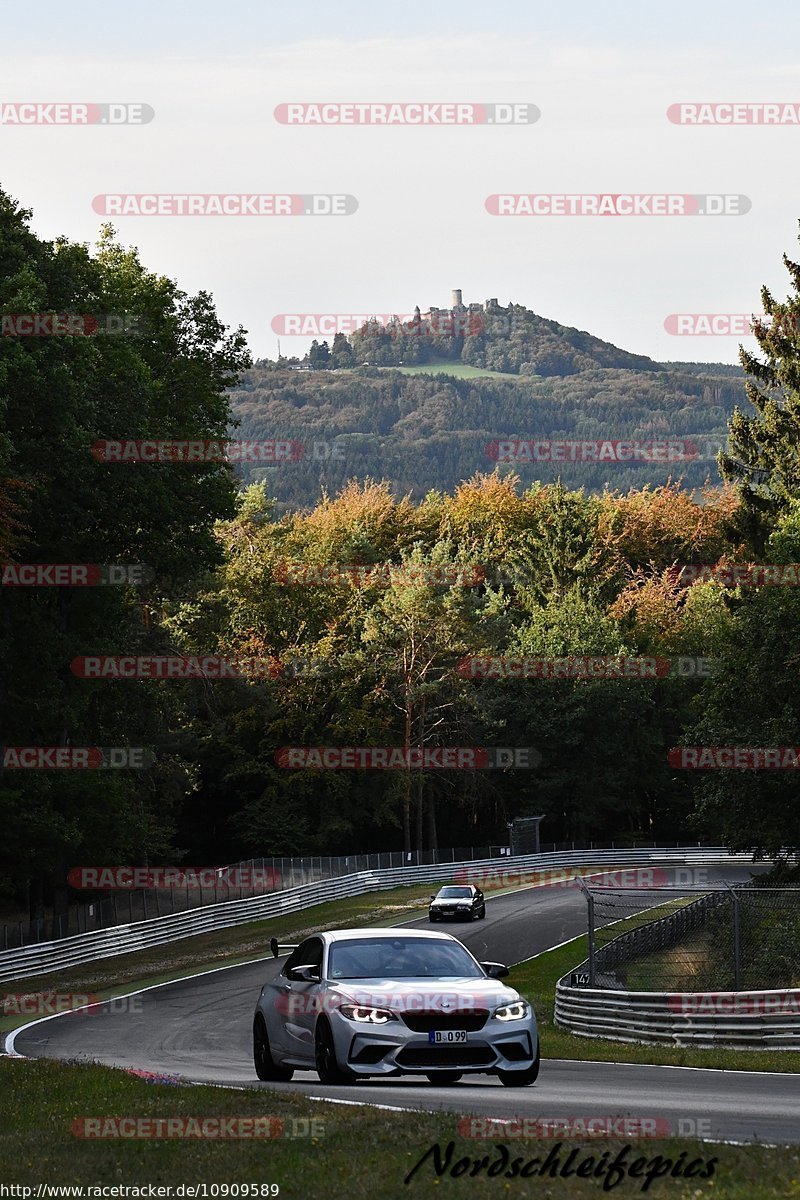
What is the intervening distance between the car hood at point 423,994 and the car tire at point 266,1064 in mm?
1905

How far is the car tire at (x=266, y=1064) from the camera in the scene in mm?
16172

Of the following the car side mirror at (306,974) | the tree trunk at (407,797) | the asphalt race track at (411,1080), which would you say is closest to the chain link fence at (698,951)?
the asphalt race track at (411,1080)

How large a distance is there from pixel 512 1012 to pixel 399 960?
142cm

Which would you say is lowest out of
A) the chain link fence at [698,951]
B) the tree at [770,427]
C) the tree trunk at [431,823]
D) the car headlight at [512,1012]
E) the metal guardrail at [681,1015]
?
the tree trunk at [431,823]

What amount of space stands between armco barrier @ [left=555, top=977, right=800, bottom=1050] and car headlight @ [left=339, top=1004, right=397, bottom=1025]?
782 cm

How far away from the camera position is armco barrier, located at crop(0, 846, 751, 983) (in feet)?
145

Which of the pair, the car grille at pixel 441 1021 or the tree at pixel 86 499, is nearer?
the car grille at pixel 441 1021

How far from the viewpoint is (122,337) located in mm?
43000

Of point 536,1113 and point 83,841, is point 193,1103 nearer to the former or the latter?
point 536,1113

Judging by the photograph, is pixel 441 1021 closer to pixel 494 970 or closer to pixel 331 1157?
pixel 494 970

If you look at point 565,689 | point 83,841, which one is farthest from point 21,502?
point 565,689

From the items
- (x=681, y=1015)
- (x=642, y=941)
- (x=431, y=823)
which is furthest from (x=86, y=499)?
(x=431, y=823)

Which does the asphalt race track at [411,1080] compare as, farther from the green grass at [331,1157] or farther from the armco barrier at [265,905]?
the armco barrier at [265,905]

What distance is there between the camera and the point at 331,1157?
983 cm
